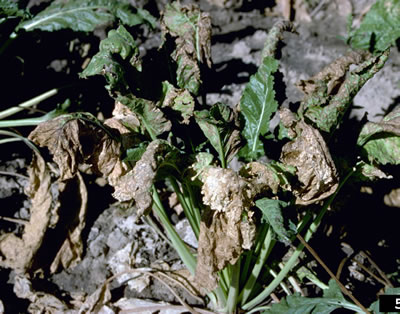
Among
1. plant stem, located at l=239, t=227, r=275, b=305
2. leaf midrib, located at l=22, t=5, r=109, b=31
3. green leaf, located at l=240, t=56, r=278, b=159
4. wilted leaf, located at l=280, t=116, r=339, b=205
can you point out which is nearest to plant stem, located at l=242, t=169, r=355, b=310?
plant stem, located at l=239, t=227, r=275, b=305

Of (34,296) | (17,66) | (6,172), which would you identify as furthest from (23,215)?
(17,66)

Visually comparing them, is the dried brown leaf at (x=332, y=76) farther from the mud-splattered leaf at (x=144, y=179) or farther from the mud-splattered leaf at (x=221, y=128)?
the mud-splattered leaf at (x=144, y=179)

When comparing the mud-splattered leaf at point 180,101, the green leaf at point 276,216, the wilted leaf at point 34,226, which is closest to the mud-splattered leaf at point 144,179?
the mud-splattered leaf at point 180,101

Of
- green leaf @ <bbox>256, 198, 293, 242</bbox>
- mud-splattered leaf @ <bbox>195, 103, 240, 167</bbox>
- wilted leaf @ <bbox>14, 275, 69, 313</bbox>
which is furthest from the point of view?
wilted leaf @ <bbox>14, 275, 69, 313</bbox>

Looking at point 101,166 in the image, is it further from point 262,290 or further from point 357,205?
point 357,205

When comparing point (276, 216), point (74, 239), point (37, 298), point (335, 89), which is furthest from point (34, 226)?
point (335, 89)

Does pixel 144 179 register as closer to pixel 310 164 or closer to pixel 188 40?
pixel 310 164

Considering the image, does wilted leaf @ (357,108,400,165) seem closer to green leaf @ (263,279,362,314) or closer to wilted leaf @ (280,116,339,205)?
wilted leaf @ (280,116,339,205)
